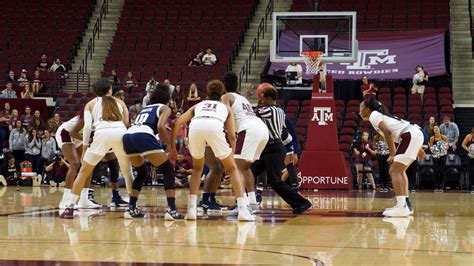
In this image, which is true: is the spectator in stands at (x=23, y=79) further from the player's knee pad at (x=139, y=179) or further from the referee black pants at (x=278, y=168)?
the player's knee pad at (x=139, y=179)

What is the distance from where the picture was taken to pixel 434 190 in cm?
1959

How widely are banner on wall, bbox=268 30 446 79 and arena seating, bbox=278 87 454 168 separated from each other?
893 millimetres

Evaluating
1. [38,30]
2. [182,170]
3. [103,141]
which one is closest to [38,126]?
[182,170]

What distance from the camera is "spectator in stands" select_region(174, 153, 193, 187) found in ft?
67.1

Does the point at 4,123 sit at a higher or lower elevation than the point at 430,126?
Answer: higher

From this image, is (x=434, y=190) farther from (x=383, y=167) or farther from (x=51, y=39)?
(x=51, y=39)

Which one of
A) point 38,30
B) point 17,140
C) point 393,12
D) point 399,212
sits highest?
point 393,12

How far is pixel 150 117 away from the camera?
9.96 m

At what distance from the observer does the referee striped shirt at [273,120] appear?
1113 cm

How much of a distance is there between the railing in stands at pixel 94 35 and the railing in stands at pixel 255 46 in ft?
18.0

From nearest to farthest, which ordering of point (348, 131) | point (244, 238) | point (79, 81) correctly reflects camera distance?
point (244, 238), point (348, 131), point (79, 81)

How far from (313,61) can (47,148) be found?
7.16 metres

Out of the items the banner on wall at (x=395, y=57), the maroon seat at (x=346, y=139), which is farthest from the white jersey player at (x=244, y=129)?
the banner on wall at (x=395, y=57)

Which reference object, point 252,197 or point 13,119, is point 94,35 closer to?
point 13,119
